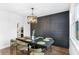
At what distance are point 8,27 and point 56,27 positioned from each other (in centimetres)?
104

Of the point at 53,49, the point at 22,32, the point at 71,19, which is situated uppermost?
the point at 71,19

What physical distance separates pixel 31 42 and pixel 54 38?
0.64 meters

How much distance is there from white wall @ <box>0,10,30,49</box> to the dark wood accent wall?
0.31 meters

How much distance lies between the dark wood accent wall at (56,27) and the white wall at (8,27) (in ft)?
1.02

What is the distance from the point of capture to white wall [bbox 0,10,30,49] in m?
1.83

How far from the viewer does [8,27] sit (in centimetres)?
193

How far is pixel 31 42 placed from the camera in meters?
2.21

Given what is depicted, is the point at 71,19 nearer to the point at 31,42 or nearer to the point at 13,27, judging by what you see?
the point at 31,42

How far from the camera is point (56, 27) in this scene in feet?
6.09

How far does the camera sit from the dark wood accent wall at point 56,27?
1852 mm
